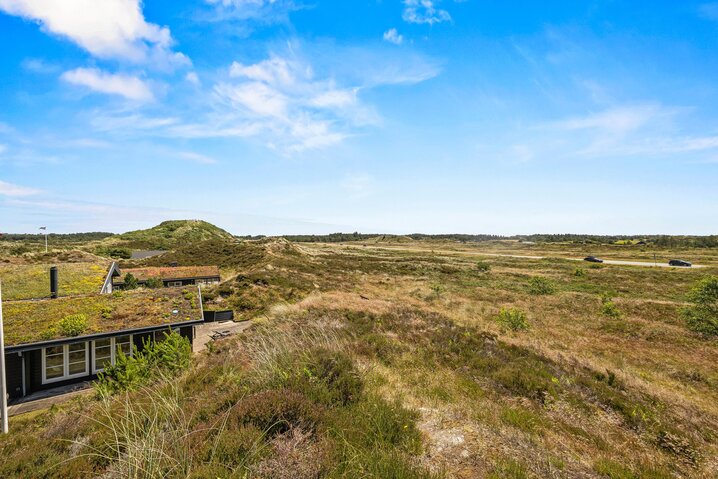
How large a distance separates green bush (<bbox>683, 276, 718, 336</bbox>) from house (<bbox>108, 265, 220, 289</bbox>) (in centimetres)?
4803

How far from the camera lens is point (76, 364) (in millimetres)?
16703

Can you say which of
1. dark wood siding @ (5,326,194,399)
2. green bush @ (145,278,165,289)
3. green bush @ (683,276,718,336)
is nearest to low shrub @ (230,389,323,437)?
dark wood siding @ (5,326,194,399)

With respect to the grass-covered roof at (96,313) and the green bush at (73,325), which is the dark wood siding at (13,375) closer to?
the grass-covered roof at (96,313)

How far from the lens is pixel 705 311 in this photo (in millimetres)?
21266

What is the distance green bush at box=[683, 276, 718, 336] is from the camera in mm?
20188

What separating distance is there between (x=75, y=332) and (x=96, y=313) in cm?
192

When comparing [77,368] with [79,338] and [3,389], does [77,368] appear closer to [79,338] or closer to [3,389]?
[79,338]

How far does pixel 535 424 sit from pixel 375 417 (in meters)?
4.01

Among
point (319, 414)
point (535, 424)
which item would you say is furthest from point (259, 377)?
point (535, 424)

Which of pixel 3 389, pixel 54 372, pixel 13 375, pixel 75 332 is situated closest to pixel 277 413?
pixel 3 389

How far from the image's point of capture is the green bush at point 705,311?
20.2 m

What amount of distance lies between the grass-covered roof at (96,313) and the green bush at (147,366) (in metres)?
6.09

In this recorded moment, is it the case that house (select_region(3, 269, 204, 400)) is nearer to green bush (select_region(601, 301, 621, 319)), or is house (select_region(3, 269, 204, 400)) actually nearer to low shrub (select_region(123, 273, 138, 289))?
low shrub (select_region(123, 273, 138, 289))

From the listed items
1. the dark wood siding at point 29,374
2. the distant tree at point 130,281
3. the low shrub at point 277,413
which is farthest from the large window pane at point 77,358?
the distant tree at point 130,281
